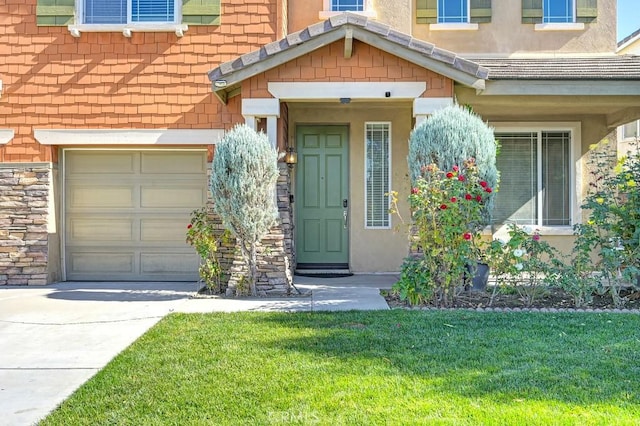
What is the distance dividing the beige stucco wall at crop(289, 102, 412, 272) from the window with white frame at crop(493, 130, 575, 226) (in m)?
1.79

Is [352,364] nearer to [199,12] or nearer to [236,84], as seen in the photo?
[236,84]

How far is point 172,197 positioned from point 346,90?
11.5 feet

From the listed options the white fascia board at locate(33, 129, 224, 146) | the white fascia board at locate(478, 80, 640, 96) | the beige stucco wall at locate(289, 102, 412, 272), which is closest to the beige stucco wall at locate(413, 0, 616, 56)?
the beige stucco wall at locate(289, 102, 412, 272)

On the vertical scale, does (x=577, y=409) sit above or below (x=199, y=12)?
below

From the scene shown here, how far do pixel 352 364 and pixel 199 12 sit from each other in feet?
22.5

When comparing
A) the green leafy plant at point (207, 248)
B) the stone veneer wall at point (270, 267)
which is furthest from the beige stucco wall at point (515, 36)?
the green leafy plant at point (207, 248)

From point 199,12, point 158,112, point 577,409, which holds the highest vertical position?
point 199,12

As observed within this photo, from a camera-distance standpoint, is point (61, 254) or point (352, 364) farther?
point (61, 254)

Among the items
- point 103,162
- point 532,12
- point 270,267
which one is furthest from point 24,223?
point 532,12

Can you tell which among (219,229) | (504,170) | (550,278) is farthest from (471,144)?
(219,229)

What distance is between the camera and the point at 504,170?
10164 millimetres

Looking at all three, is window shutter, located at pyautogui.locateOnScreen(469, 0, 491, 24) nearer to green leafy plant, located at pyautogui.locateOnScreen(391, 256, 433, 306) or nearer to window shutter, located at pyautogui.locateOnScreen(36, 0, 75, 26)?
green leafy plant, located at pyautogui.locateOnScreen(391, 256, 433, 306)

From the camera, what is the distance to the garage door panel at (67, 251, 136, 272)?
9.47m

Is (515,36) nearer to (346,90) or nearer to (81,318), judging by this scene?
(346,90)
